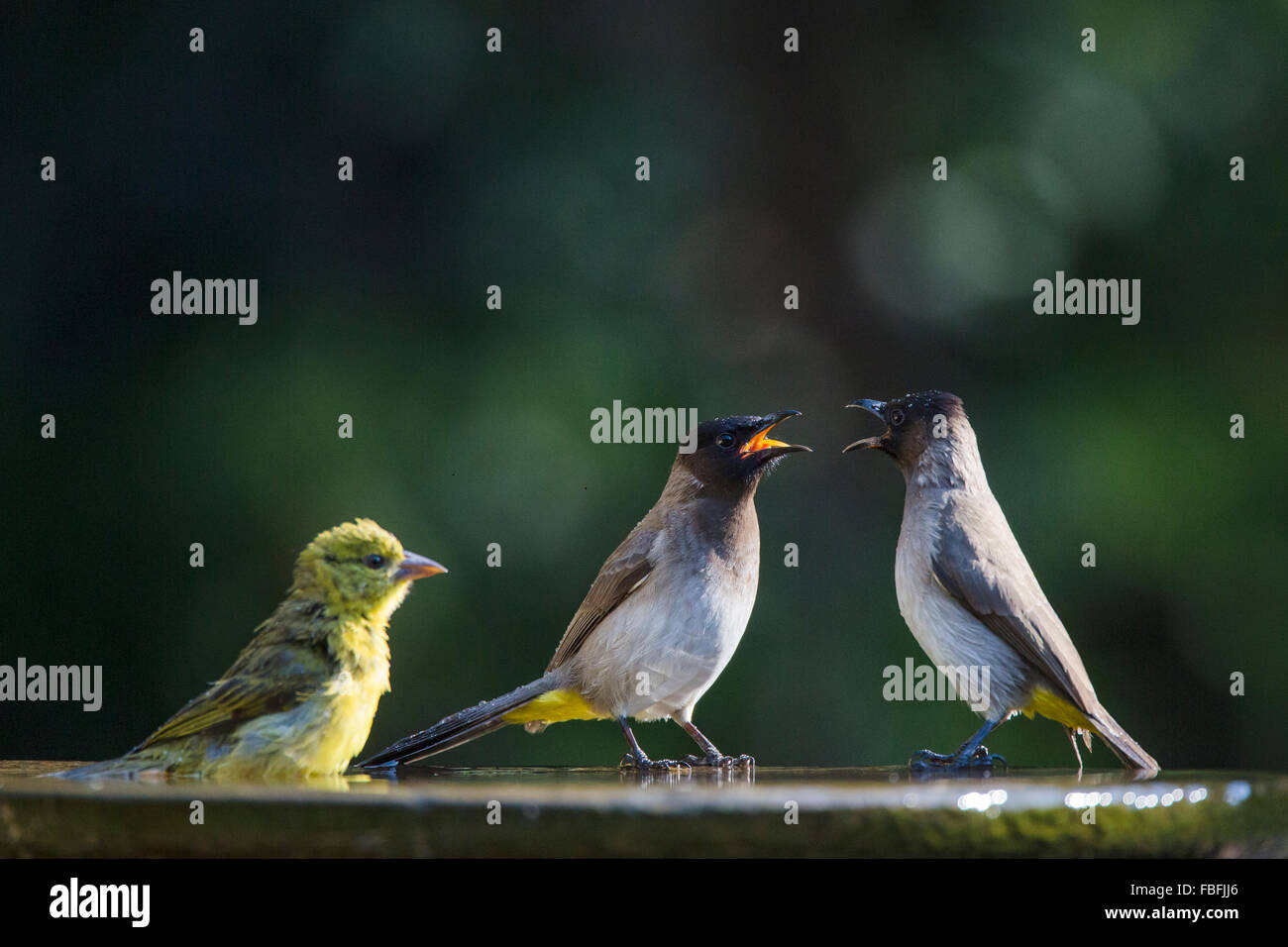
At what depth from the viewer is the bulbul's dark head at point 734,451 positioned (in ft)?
15.9

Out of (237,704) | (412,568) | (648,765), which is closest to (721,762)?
(648,765)

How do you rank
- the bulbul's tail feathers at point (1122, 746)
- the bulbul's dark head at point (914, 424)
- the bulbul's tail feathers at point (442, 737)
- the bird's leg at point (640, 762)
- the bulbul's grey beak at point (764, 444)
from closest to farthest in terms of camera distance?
the bulbul's tail feathers at point (1122, 746), the bulbul's tail feathers at point (442, 737), the bird's leg at point (640, 762), the bulbul's grey beak at point (764, 444), the bulbul's dark head at point (914, 424)

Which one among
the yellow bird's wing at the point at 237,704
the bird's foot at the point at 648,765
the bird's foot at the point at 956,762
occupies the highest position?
the yellow bird's wing at the point at 237,704

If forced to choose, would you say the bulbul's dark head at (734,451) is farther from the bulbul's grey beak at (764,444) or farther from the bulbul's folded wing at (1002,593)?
the bulbul's folded wing at (1002,593)

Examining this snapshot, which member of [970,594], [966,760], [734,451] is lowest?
[966,760]

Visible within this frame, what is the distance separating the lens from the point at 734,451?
4887 mm

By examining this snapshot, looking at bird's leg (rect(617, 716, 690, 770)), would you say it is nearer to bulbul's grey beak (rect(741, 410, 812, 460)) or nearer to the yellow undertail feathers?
the yellow undertail feathers

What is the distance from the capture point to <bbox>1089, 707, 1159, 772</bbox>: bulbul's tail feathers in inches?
159

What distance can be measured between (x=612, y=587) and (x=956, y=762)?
4.12 feet

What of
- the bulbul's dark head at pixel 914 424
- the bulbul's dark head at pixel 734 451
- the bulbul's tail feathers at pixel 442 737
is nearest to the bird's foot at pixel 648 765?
the bulbul's tail feathers at pixel 442 737

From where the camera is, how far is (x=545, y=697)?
4.57 meters

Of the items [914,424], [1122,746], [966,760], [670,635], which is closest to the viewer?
[1122,746]

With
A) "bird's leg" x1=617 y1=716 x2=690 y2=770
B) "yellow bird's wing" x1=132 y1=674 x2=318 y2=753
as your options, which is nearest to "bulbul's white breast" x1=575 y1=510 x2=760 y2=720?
"bird's leg" x1=617 y1=716 x2=690 y2=770

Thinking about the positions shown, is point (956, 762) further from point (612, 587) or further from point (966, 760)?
point (612, 587)
